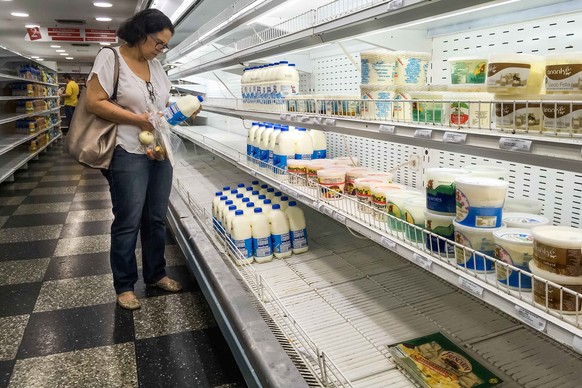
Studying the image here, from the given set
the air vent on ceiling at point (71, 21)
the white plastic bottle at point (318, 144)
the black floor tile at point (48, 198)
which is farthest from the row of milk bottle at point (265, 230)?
the air vent on ceiling at point (71, 21)

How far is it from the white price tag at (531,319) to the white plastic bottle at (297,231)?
5.47ft

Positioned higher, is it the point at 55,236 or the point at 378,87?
the point at 378,87

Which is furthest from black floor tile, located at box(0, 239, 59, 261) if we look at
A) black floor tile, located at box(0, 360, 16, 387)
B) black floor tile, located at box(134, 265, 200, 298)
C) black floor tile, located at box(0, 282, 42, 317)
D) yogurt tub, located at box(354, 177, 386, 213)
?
yogurt tub, located at box(354, 177, 386, 213)

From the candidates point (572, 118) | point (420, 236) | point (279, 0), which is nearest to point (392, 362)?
point (420, 236)

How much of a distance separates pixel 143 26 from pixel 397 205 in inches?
62.9

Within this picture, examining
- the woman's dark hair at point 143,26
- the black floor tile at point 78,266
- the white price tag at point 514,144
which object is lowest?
the black floor tile at point 78,266

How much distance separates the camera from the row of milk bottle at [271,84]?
9.48ft

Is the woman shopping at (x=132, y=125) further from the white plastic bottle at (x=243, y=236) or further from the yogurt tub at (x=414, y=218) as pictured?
the yogurt tub at (x=414, y=218)

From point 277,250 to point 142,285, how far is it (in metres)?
1.05

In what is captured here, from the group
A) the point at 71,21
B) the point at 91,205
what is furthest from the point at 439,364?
the point at 71,21

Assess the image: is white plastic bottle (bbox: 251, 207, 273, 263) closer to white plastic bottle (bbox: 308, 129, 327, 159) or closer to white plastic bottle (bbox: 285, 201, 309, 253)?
white plastic bottle (bbox: 285, 201, 309, 253)

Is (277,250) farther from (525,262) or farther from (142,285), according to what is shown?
(525,262)

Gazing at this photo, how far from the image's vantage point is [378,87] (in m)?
1.82

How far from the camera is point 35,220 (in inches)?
184
